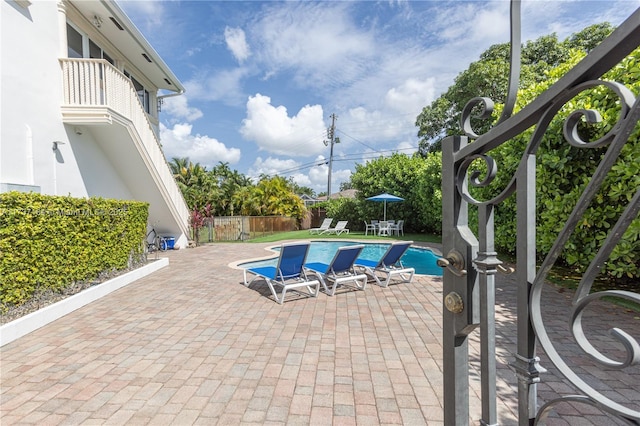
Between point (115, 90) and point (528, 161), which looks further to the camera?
point (115, 90)

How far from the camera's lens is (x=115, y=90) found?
30.0 feet

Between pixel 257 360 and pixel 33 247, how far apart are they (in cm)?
434

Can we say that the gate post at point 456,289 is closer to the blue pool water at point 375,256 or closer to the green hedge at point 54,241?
the green hedge at point 54,241

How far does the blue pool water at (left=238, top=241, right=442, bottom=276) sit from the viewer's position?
11.1 meters

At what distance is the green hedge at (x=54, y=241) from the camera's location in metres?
4.94

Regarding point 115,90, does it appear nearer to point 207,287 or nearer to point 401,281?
point 207,287

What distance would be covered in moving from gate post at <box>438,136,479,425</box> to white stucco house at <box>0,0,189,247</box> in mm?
9110

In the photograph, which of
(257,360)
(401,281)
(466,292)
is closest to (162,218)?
(401,281)

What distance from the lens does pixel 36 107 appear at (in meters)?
7.88

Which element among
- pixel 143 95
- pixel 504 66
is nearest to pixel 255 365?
pixel 143 95

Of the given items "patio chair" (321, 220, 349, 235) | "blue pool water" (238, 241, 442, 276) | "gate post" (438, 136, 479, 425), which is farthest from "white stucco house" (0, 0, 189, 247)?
"patio chair" (321, 220, 349, 235)

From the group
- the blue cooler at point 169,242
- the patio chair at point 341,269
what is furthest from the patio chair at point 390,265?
the blue cooler at point 169,242

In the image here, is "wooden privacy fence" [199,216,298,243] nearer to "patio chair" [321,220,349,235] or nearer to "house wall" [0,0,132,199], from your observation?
"patio chair" [321,220,349,235]

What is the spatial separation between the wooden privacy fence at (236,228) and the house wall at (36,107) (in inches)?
380
